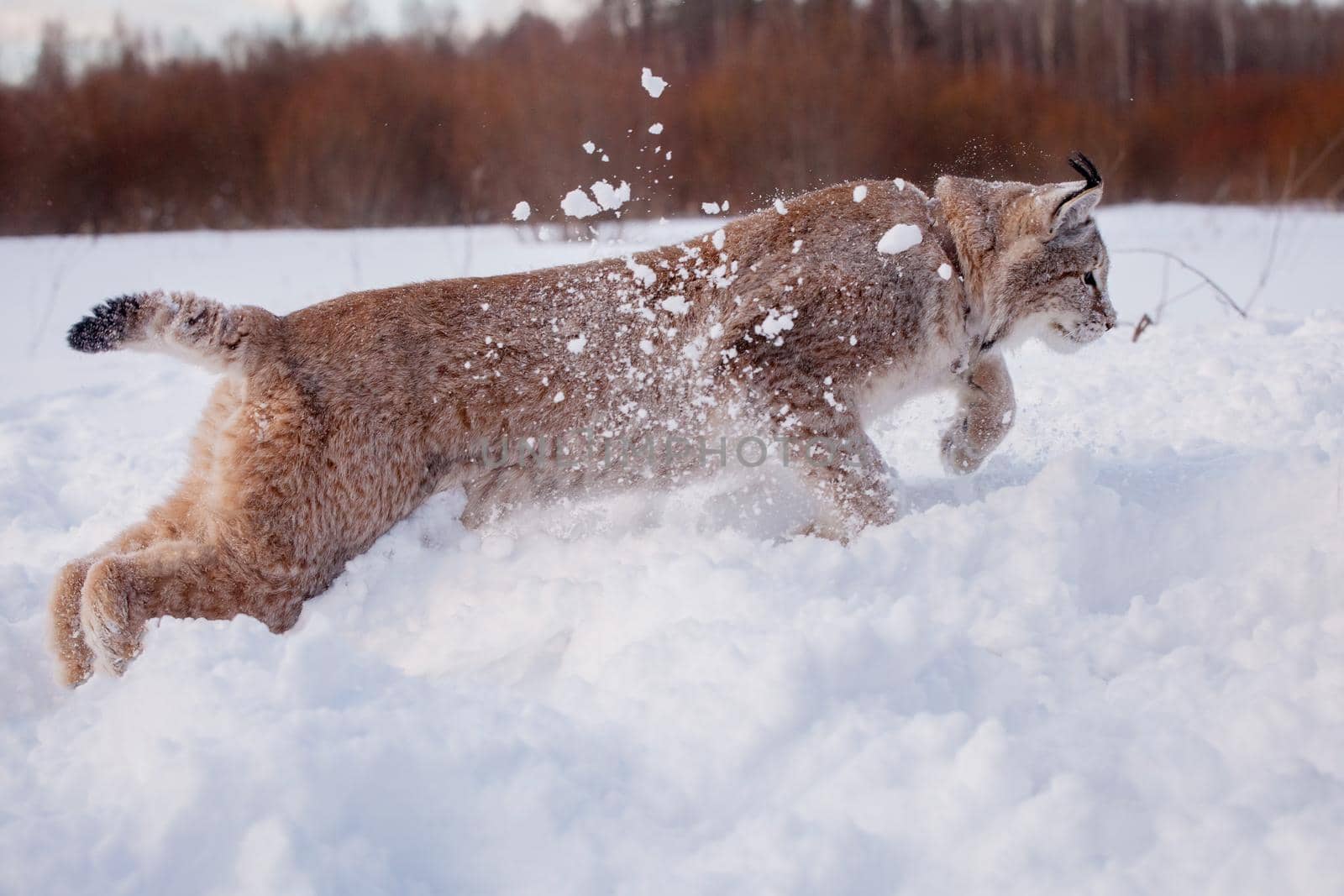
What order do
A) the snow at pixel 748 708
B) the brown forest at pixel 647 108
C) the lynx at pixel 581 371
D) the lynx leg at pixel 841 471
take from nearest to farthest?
the snow at pixel 748 708
the lynx at pixel 581 371
the lynx leg at pixel 841 471
the brown forest at pixel 647 108

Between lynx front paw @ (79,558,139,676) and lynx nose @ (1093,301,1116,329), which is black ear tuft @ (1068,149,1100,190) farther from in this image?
lynx front paw @ (79,558,139,676)

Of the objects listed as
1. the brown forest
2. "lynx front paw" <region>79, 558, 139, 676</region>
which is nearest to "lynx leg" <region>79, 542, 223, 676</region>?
"lynx front paw" <region>79, 558, 139, 676</region>

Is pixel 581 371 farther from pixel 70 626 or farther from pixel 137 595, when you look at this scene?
pixel 70 626

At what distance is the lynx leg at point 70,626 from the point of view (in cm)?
345

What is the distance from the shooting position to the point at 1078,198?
14.2ft

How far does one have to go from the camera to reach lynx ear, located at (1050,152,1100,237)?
14.1 feet

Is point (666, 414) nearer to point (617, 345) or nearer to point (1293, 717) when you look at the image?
point (617, 345)

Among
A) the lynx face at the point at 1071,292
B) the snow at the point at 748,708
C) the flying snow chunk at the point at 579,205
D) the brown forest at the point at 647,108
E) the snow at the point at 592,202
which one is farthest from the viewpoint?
the brown forest at the point at 647,108

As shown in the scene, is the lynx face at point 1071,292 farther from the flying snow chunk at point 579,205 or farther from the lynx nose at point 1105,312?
the flying snow chunk at point 579,205

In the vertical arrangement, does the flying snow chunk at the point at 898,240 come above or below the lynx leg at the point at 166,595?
above

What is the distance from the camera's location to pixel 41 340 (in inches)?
376

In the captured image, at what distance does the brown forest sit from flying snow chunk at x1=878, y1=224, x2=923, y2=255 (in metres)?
9.95

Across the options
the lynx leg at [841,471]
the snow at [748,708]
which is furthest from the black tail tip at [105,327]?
the lynx leg at [841,471]

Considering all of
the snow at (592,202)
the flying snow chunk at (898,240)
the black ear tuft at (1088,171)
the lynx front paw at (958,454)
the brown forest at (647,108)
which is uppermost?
the snow at (592,202)
